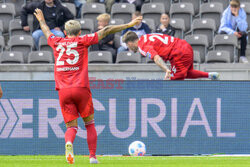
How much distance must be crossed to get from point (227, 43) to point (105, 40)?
3014mm

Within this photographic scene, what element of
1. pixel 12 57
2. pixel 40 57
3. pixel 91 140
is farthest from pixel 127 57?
pixel 91 140

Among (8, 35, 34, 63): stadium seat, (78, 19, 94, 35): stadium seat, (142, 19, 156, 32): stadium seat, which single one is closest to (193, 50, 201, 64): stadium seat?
(142, 19, 156, 32): stadium seat

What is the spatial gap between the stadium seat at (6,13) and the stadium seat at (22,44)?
152cm

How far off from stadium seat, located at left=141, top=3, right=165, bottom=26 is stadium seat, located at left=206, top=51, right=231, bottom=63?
8.24 feet

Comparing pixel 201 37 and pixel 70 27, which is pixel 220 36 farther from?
pixel 70 27

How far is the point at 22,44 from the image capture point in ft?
45.8

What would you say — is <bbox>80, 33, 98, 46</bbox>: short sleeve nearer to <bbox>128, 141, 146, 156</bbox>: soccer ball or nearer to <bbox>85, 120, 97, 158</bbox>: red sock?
<bbox>85, 120, 97, 158</bbox>: red sock

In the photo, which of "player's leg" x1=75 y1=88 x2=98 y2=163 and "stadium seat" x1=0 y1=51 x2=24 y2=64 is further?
"stadium seat" x1=0 y1=51 x2=24 y2=64

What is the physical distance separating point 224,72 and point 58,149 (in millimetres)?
4334

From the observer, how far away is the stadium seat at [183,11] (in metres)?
15.1

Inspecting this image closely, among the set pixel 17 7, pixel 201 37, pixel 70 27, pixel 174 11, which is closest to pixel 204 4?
pixel 174 11

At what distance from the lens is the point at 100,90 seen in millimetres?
9992

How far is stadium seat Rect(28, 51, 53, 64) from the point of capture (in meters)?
13.1

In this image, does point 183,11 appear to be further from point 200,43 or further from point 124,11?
point 200,43
